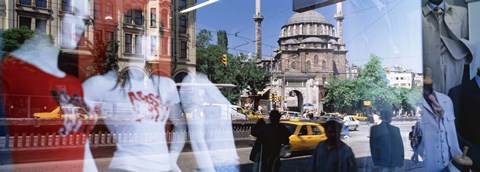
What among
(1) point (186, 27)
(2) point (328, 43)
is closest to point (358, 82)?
(2) point (328, 43)

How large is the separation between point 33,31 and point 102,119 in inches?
23.7

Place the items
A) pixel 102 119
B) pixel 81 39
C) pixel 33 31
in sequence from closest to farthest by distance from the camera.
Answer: pixel 33 31 → pixel 81 39 → pixel 102 119

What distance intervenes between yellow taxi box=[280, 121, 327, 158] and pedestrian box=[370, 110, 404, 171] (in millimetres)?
235

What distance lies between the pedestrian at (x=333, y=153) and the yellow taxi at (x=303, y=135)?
0.09 feet

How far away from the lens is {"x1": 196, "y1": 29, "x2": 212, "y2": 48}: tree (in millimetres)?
1862

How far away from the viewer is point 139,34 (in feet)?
6.00

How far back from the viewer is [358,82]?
5.72 feet

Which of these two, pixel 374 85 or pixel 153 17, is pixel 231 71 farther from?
pixel 374 85

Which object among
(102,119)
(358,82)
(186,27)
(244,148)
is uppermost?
(186,27)

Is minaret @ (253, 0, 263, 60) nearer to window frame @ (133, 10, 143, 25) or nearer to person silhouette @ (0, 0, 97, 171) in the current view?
window frame @ (133, 10, 143, 25)

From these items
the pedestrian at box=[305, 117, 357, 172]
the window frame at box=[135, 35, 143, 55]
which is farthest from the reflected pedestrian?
the pedestrian at box=[305, 117, 357, 172]

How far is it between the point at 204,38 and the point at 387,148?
1.02 m

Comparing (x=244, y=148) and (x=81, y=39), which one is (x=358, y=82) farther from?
(x=81, y=39)

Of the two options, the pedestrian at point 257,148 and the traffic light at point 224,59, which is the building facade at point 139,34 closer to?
the traffic light at point 224,59
